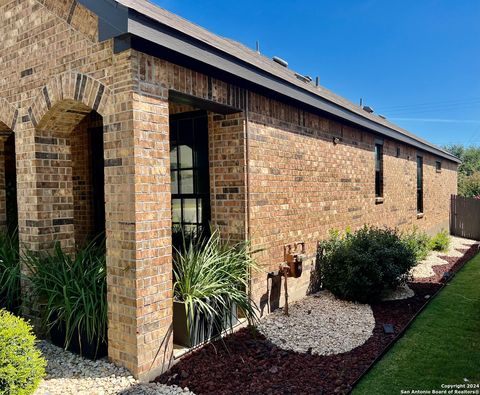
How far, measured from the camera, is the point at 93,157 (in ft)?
24.0

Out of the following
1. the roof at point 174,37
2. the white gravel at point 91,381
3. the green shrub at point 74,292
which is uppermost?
the roof at point 174,37

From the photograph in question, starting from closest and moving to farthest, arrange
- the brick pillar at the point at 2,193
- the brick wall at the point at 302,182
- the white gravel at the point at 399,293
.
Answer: the brick wall at the point at 302,182 → the brick pillar at the point at 2,193 → the white gravel at the point at 399,293

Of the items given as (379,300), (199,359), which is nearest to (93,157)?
(199,359)

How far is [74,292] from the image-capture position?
13.9 ft

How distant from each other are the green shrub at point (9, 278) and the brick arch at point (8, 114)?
171 centimetres

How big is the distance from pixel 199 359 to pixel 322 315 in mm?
→ 2386

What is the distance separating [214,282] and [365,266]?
307 cm

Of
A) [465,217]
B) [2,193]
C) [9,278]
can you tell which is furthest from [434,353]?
[465,217]

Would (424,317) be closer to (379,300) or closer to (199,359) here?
(379,300)

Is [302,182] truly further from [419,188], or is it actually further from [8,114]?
[419,188]

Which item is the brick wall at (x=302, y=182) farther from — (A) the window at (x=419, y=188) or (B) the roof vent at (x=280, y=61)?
(A) the window at (x=419, y=188)

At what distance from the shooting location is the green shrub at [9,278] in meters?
5.05

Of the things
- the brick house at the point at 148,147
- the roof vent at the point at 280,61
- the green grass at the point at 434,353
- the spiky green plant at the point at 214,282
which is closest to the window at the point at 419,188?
the roof vent at the point at 280,61

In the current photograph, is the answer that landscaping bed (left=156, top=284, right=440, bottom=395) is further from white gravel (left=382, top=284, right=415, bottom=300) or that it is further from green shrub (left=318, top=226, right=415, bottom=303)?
white gravel (left=382, top=284, right=415, bottom=300)
